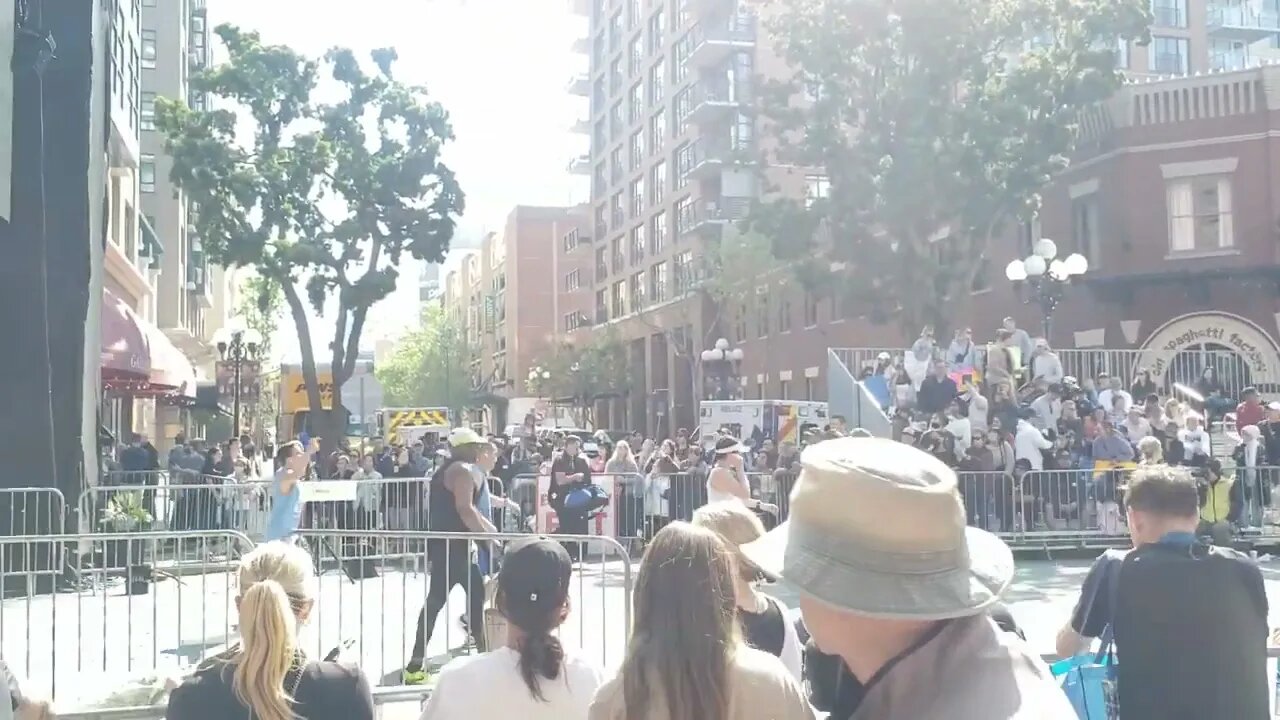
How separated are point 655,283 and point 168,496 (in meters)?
45.3

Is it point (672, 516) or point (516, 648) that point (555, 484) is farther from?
point (516, 648)

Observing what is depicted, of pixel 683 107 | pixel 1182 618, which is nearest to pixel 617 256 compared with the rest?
pixel 683 107

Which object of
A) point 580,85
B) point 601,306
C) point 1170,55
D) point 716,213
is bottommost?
point 601,306

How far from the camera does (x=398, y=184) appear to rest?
94.9 feet

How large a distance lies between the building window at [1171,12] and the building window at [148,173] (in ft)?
131

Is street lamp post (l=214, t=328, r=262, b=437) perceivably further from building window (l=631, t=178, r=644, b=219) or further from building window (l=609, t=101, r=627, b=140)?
building window (l=609, t=101, r=627, b=140)

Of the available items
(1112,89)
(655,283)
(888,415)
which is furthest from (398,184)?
(655,283)

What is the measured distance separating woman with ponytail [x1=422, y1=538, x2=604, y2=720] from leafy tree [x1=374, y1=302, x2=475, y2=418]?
7950 centimetres

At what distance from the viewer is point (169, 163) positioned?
148ft

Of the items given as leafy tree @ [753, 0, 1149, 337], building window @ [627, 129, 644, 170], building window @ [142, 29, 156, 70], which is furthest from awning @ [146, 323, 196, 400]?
building window @ [627, 129, 644, 170]

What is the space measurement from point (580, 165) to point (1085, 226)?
4899cm

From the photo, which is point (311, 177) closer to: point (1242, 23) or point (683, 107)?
point (683, 107)

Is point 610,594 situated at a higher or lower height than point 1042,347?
lower

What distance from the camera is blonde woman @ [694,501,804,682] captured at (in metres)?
4.11
